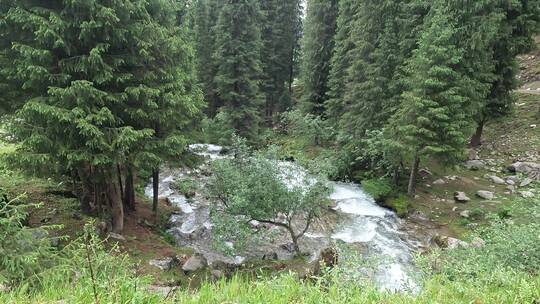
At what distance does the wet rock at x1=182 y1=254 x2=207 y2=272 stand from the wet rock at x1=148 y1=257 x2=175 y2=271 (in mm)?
427

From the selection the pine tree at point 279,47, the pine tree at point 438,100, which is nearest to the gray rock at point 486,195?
the pine tree at point 438,100

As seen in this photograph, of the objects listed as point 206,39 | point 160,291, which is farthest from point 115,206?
point 206,39

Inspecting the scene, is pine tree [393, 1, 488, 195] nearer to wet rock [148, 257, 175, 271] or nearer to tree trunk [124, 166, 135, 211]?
wet rock [148, 257, 175, 271]

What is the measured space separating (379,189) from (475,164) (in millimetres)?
6546

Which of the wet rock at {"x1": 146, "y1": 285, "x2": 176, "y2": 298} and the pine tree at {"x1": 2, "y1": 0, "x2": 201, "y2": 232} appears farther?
the pine tree at {"x1": 2, "y1": 0, "x2": 201, "y2": 232}

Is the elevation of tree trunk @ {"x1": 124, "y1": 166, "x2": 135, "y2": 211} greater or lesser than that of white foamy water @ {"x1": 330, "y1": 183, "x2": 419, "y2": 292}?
greater

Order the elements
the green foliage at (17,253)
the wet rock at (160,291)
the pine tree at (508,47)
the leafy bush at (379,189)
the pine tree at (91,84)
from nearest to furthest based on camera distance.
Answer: the wet rock at (160,291) → the green foliage at (17,253) → the pine tree at (91,84) → the leafy bush at (379,189) → the pine tree at (508,47)

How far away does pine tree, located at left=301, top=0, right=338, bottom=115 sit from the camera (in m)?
31.5

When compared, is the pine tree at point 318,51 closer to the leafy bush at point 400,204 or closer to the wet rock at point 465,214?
the leafy bush at point 400,204

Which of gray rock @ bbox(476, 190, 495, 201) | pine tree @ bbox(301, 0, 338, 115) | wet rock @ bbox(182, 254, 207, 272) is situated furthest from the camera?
pine tree @ bbox(301, 0, 338, 115)

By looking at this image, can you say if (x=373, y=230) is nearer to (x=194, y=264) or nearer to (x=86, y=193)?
(x=194, y=264)

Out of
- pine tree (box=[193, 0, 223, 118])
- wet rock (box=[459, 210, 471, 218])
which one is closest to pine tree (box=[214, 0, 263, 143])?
→ pine tree (box=[193, 0, 223, 118])

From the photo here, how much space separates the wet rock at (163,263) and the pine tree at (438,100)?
11093 millimetres

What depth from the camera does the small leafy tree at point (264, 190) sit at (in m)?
11.7
